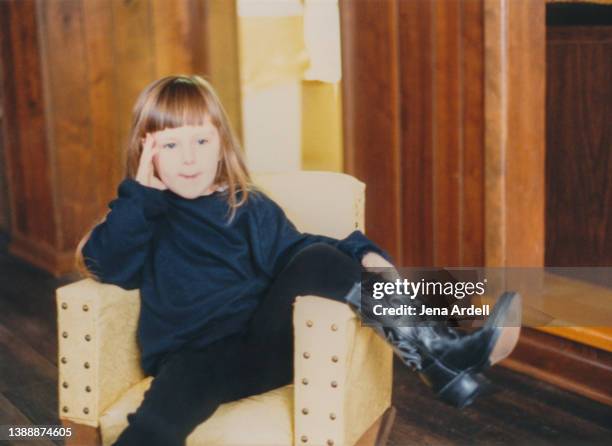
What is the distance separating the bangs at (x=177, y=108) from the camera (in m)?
1.56

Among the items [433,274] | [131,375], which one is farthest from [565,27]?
[131,375]

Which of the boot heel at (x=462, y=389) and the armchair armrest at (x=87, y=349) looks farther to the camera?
the armchair armrest at (x=87, y=349)

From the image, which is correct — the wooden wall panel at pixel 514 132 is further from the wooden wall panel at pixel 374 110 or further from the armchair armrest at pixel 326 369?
the armchair armrest at pixel 326 369

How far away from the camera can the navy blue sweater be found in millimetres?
1504

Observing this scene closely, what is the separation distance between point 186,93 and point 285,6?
5.23 feet

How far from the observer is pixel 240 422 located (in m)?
1.38

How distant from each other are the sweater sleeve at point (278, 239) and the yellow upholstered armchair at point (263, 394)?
8.4 inches

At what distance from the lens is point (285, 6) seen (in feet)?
10.0

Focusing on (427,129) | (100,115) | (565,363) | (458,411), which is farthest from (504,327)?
(100,115)

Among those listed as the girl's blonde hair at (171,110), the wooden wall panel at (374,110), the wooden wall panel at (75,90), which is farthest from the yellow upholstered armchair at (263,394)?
the wooden wall panel at (75,90)

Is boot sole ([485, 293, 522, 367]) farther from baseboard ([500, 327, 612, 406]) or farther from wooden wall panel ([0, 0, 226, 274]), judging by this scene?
wooden wall panel ([0, 0, 226, 274])

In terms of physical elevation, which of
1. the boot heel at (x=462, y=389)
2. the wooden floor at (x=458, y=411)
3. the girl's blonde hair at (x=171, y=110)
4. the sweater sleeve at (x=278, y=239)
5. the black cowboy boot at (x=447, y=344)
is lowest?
the wooden floor at (x=458, y=411)

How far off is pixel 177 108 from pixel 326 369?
1.92ft

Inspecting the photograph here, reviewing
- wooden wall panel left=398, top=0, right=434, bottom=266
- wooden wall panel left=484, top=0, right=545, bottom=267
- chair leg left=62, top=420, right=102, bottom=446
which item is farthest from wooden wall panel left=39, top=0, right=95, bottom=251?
chair leg left=62, top=420, right=102, bottom=446
